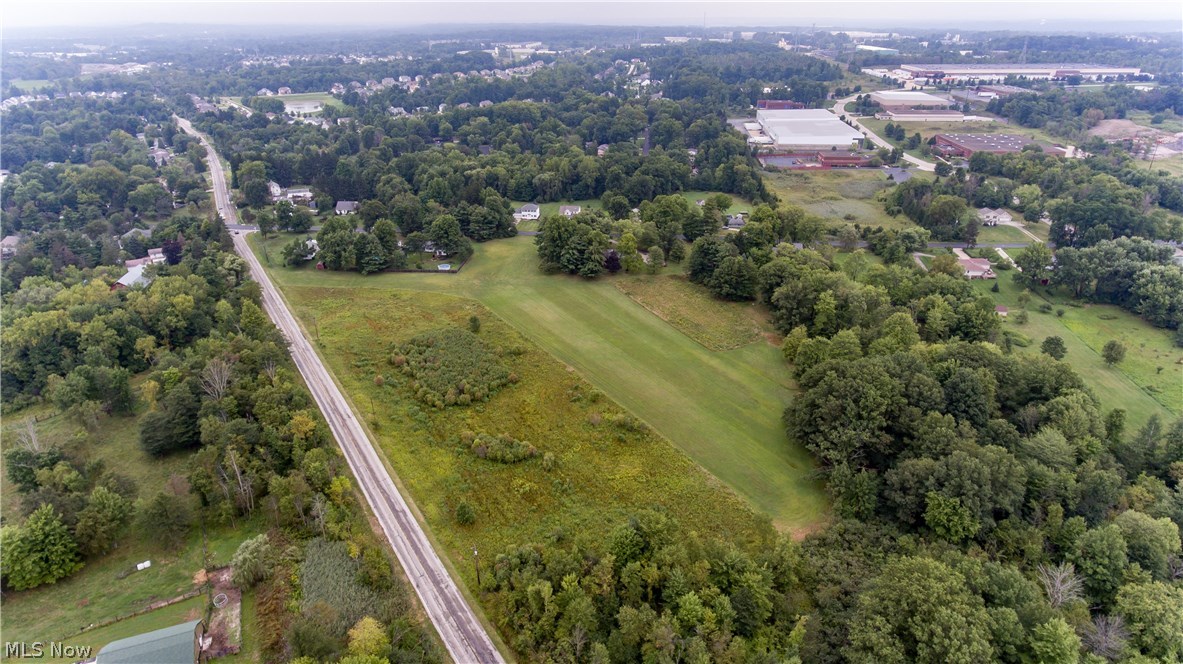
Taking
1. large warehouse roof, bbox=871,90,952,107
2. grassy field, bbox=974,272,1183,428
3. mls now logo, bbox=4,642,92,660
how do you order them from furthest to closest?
1. large warehouse roof, bbox=871,90,952,107
2. grassy field, bbox=974,272,1183,428
3. mls now logo, bbox=4,642,92,660

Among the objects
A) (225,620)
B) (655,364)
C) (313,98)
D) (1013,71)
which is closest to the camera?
(225,620)

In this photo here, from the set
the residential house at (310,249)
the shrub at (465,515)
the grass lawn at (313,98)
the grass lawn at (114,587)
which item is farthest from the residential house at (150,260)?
the grass lawn at (313,98)

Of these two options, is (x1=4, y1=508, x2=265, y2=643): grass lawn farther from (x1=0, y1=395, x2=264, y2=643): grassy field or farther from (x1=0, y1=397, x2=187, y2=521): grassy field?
(x1=0, y1=397, x2=187, y2=521): grassy field

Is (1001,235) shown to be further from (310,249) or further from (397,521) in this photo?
(310,249)

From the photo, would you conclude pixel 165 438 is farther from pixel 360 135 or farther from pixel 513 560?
pixel 360 135

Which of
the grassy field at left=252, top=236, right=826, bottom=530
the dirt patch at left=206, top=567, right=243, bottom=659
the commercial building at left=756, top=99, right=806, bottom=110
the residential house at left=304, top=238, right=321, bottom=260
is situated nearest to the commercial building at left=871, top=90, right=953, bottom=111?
the commercial building at left=756, top=99, right=806, bottom=110

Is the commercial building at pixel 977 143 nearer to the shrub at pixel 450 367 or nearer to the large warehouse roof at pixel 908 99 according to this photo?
the large warehouse roof at pixel 908 99

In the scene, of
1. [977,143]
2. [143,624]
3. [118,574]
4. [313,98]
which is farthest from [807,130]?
[313,98]
